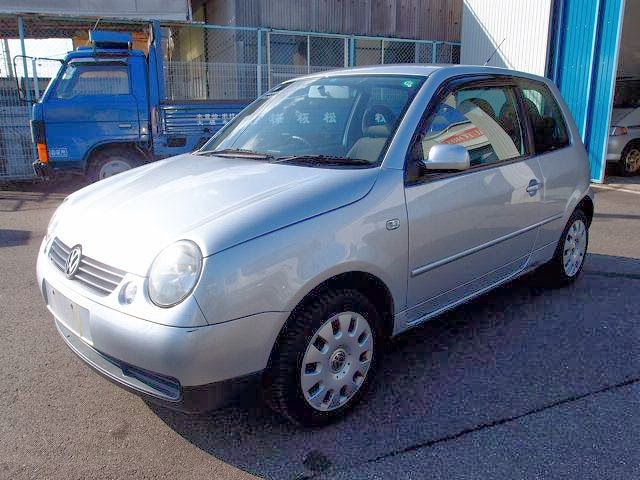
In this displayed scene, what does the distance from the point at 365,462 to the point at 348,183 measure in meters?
1.26

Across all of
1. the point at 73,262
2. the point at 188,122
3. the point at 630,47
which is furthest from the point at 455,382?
the point at 630,47

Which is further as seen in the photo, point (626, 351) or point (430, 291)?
point (626, 351)

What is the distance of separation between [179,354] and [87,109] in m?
7.39

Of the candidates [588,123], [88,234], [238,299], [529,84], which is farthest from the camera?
[588,123]

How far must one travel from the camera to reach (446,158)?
2.93 metres

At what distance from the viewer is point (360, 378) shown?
9.25ft

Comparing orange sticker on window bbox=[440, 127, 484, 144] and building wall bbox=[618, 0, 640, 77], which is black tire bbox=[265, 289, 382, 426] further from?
building wall bbox=[618, 0, 640, 77]

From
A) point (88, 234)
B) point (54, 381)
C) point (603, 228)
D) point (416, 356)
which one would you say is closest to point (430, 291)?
point (416, 356)

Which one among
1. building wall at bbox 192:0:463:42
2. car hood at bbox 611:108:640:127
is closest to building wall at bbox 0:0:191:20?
building wall at bbox 192:0:463:42

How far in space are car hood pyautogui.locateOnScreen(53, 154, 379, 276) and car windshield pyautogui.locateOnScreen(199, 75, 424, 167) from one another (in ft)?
0.64

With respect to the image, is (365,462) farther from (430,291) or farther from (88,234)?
(88,234)

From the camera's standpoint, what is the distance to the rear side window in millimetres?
3988

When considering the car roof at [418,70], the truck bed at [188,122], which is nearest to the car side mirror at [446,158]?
the car roof at [418,70]

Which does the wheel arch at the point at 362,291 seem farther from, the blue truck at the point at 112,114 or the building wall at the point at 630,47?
the building wall at the point at 630,47
